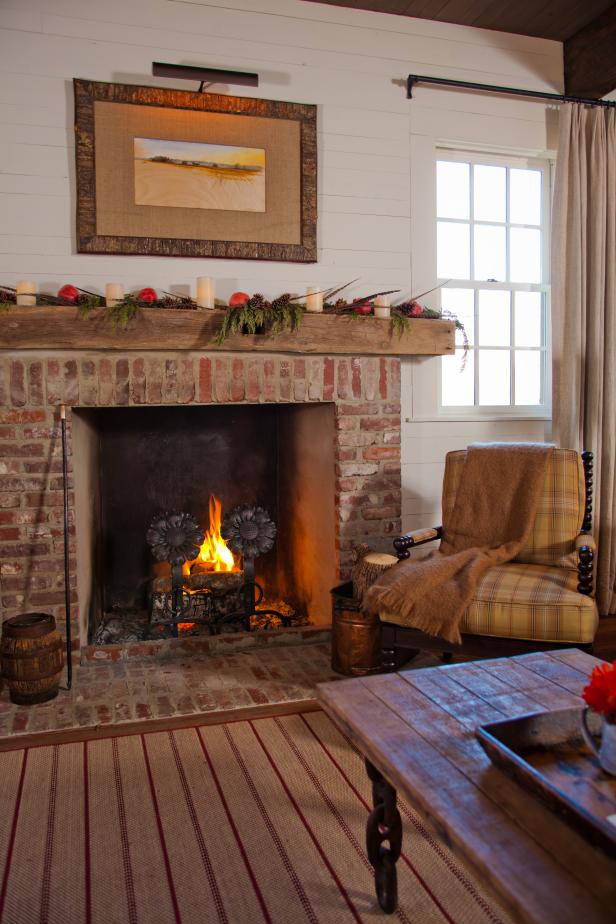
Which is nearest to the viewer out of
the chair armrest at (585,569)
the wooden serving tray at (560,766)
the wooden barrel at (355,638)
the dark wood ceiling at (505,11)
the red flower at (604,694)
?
the wooden serving tray at (560,766)

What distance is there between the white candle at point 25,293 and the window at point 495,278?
2037 millimetres

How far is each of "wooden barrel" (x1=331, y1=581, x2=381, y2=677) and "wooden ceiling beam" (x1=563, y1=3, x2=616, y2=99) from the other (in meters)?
2.87

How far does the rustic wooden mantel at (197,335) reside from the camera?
9.84 feet

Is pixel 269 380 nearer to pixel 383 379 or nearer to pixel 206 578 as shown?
pixel 383 379

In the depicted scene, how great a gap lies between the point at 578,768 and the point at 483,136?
3.30 m

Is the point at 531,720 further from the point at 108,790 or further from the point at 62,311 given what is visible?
the point at 62,311

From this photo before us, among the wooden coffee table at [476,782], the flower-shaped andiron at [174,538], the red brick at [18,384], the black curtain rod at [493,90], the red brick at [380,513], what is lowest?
the wooden coffee table at [476,782]

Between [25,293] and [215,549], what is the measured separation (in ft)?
5.14

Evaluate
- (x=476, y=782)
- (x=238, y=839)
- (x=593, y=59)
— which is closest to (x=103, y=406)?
(x=238, y=839)

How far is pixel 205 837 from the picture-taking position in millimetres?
1942

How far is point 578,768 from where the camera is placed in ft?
4.60

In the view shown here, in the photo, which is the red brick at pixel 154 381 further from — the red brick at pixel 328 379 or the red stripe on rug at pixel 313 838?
the red stripe on rug at pixel 313 838

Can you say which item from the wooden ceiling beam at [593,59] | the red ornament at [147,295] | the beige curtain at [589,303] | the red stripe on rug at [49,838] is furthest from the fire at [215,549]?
the wooden ceiling beam at [593,59]

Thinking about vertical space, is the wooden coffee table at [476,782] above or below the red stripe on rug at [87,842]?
above
